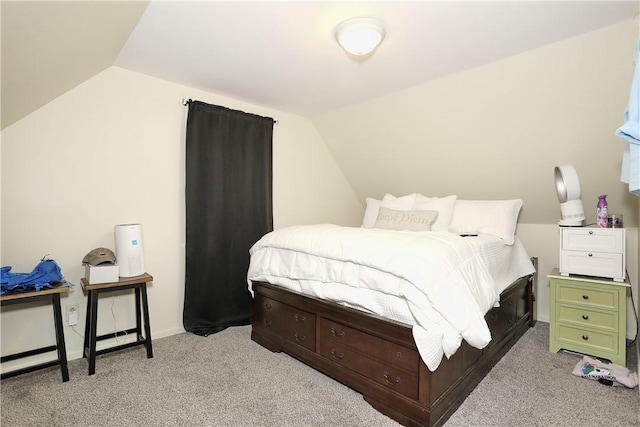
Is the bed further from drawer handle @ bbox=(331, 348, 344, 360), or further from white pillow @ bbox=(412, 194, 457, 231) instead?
white pillow @ bbox=(412, 194, 457, 231)

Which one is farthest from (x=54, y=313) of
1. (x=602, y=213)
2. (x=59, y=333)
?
(x=602, y=213)

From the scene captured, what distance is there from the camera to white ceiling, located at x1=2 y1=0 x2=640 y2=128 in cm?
171

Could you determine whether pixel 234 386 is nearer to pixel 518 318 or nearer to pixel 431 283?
pixel 431 283

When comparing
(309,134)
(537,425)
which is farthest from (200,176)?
(537,425)

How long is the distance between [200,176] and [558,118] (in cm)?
290

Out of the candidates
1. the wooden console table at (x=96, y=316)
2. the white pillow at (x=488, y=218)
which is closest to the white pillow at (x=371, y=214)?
the white pillow at (x=488, y=218)

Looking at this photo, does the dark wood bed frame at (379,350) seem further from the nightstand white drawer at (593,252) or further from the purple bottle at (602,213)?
the purple bottle at (602,213)

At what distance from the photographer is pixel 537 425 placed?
165 centimetres

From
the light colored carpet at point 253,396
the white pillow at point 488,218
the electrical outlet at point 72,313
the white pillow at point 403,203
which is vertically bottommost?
the light colored carpet at point 253,396

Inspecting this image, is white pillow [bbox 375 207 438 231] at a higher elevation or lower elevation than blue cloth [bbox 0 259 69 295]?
higher

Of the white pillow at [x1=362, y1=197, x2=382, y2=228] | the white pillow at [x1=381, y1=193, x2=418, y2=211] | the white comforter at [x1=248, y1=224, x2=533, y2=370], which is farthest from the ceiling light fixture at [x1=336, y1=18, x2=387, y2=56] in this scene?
the white pillow at [x1=362, y1=197, x2=382, y2=228]

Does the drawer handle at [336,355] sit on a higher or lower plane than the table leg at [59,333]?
lower

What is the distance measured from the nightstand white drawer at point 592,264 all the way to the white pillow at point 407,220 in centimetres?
101

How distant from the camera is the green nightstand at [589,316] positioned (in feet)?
7.37
